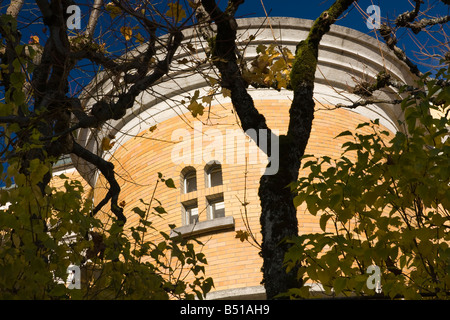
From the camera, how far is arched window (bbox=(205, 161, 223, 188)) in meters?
14.3

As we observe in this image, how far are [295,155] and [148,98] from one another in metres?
10.4

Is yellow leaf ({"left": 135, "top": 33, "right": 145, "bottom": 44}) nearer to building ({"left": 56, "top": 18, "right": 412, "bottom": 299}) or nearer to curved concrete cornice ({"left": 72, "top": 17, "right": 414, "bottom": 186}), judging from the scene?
building ({"left": 56, "top": 18, "right": 412, "bottom": 299})

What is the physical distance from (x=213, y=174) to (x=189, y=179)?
64 cm

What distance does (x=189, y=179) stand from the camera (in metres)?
14.7

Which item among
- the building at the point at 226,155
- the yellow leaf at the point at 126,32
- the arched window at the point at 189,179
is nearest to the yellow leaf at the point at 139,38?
the yellow leaf at the point at 126,32

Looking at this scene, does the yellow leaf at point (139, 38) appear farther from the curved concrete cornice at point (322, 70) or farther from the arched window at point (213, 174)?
the curved concrete cornice at point (322, 70)

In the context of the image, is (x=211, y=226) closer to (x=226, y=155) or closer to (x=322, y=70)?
(x=226, y=155)

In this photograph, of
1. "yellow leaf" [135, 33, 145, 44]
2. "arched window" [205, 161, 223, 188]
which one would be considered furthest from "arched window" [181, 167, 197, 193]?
"yellow leaf" [135, 33, 145, 44]

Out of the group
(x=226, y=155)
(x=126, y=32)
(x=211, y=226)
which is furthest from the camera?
(x=226, y=155)

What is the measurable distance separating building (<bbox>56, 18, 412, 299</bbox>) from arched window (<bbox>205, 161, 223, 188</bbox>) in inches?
1.0

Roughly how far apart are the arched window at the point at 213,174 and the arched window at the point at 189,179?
1.17ft

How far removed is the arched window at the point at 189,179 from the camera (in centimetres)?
1451

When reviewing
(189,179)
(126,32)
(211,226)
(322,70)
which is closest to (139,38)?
(126,32)
